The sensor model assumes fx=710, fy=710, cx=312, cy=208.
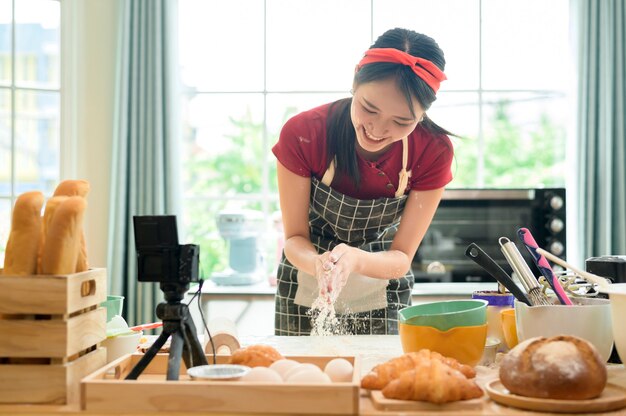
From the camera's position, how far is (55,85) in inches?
148

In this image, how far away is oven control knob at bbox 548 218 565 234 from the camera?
3.30 meters

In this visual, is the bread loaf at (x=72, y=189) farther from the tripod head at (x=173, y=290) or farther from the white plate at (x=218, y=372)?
the white plate at (x=218, y=372)

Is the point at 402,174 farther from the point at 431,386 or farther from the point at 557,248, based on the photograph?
the point at 557,248

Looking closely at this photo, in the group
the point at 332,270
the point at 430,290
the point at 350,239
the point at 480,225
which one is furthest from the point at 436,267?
the point at 332,270

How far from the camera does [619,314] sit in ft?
3.79

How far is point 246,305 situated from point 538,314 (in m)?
2.22

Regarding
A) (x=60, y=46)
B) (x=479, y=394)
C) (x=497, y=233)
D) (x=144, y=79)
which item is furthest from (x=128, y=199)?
(x=479, y=394)

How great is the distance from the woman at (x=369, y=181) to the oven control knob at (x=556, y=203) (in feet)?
4.82

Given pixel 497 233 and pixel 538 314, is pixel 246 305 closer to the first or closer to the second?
pixel 497 233

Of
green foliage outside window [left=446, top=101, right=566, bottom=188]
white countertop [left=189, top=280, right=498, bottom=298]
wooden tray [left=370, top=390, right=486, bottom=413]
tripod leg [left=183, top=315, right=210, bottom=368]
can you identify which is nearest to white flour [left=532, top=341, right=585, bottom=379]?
wooden tray [left=370, top=390, right=486, bottom=413]

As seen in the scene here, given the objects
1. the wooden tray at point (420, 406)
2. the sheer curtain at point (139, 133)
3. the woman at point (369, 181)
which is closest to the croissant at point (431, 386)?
the wooden tray at point (420, 406)

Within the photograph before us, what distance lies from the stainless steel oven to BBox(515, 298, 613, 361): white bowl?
82.6 inches

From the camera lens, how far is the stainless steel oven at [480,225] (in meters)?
3.31

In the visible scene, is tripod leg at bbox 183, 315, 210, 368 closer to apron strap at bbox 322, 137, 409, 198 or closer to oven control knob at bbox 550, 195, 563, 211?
apron strap at bbox 322, 137, 409, 198
